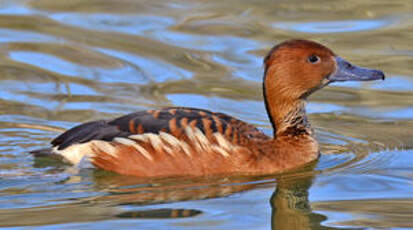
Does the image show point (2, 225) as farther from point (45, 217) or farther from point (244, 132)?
point (244, 132)

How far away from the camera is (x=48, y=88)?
1166cm

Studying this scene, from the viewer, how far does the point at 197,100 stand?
441 inches

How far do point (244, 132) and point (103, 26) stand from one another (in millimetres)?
6112

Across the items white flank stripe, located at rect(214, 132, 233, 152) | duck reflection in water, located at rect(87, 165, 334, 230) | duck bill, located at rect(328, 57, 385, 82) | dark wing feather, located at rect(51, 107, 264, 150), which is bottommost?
duck reflection in water, located at rect(87, 165, 334, 230)

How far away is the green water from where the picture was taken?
7.48 m

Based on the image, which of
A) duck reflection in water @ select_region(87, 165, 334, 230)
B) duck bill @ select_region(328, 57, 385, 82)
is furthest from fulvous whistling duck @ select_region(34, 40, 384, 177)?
duck reflection in water @ select_region(87, 165, 334, 230)

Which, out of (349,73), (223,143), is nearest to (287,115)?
(349,73)

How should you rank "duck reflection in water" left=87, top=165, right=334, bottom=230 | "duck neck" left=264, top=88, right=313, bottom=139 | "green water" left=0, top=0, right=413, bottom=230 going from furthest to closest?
"duck neck" left=264, top=88, right=313, bottom=139 < "green water" left=0, top=0, right=413, bottom=230 < "duck reflection in water" left=87, top=165, right=334, bottom=230

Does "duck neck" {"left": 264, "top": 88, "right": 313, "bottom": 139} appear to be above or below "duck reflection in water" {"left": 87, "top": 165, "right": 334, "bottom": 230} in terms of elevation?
above

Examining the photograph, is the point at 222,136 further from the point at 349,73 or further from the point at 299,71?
the point at 349,73

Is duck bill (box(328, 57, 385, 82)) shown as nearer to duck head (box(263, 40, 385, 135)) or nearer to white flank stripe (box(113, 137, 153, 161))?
duck head (box(263, 40, 385, 135))

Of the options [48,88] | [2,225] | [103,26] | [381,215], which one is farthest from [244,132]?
[103,26]

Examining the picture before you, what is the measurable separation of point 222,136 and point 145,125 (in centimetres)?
73

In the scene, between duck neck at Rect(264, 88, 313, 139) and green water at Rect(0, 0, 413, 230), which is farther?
duck neck at Rect(264, 88, 313, 139)
